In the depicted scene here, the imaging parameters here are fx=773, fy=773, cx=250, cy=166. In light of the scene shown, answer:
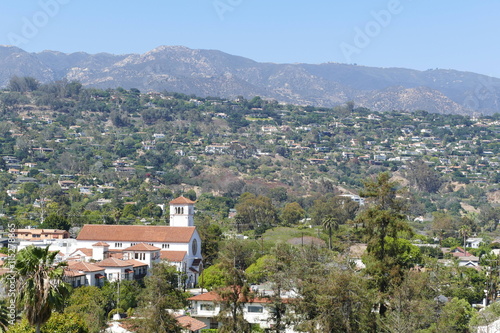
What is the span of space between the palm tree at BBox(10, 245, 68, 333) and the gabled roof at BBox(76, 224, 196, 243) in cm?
4940

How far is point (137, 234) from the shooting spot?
239ft

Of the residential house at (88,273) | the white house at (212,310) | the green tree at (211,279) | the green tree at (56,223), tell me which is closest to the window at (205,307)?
the white house at (212,310)

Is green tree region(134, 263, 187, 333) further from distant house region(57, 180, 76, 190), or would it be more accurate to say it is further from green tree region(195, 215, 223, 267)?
distant house region(57, 180, 76, 190)

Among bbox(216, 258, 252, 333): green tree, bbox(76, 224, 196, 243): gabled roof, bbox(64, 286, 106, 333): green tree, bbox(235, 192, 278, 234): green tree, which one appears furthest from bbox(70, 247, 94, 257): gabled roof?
bbox(235, 192, 278, 234): green tree

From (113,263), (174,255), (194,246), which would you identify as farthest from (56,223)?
(113,263)

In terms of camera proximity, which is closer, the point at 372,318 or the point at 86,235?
the point at 372,318

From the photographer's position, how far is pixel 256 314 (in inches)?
1820

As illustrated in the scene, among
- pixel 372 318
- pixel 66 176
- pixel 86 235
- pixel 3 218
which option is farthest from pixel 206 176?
pixel 372 318

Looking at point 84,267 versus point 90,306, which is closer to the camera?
point 90,306

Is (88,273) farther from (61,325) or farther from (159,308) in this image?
(61,325)

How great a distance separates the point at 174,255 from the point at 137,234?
16.8ft

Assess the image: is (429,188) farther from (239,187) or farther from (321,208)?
(321,208)

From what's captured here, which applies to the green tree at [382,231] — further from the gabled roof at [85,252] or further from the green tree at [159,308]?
the gabled roof at [85,252]

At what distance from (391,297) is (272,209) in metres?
77.9
